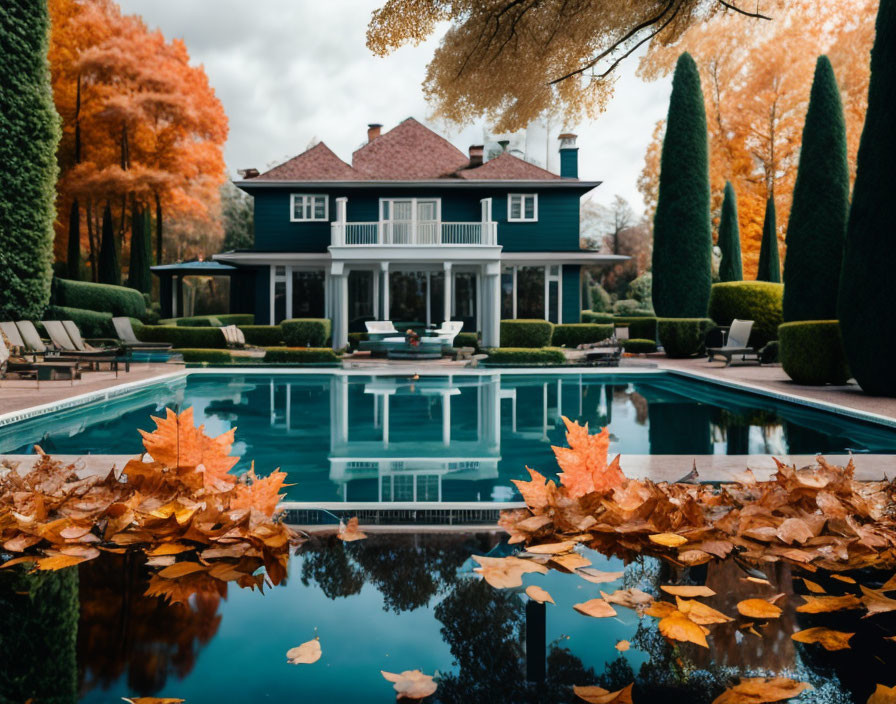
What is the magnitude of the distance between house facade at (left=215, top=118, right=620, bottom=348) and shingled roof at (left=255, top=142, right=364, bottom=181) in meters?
0.04

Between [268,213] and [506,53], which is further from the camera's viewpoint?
[268,213]

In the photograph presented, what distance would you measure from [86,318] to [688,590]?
22259mm

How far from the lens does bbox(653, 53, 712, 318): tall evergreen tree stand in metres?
20.9

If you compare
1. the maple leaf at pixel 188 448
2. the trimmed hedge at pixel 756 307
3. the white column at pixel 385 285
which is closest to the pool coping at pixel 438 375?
the trimmed hedge at pixel 756 307

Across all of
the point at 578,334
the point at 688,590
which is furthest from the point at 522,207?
the point at 688,590

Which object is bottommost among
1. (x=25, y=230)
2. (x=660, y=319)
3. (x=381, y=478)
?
(x=381, y=478)

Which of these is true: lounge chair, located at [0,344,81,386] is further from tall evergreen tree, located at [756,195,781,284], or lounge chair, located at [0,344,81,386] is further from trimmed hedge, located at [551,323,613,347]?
tall evergreen tree, located at [756,195,781,284]

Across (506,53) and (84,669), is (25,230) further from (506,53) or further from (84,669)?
(84,669)

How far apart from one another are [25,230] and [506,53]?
13.3 meters

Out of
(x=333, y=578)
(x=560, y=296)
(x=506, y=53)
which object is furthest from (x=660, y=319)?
(x=333, y=578)

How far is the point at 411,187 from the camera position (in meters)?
25.4

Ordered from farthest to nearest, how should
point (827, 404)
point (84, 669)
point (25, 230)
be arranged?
point (25, 230), point (827, 404), point (84, 669)

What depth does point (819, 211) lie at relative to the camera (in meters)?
13.3

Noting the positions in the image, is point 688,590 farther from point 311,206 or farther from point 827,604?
point 311,206
